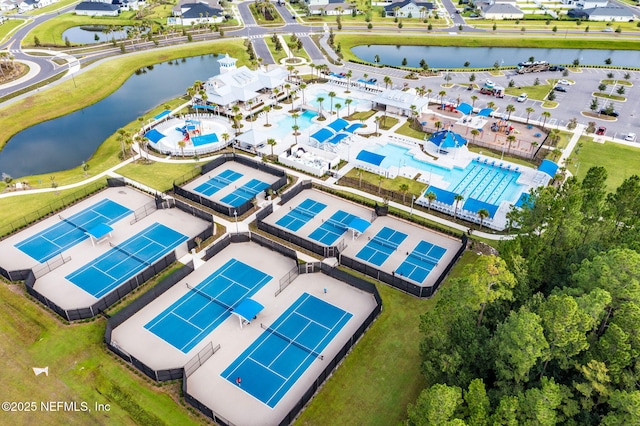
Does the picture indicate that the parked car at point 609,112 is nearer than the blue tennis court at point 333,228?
No

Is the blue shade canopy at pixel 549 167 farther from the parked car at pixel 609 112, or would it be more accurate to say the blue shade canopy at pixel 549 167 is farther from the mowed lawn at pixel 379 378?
the mowed lawn at pixel 379 378

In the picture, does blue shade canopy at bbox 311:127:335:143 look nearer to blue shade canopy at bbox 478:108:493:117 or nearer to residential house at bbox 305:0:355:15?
blue shade canopy at bbox 478:108:493:117

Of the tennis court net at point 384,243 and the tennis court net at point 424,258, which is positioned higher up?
the tennis court net at point 384,243

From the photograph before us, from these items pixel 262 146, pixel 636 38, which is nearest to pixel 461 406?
pixel 262 146

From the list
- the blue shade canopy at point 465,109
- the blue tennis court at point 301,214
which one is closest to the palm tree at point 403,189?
the blue tennis court at point 301,214

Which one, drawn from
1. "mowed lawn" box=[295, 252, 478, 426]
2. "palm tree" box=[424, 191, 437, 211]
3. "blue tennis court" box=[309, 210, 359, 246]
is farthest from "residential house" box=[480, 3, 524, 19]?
"mowed lawn" box=[295, 252, 478, 426]

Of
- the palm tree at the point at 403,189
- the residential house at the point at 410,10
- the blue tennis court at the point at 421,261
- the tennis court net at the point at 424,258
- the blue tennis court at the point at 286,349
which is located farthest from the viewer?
the residential house at the point at 410,10
